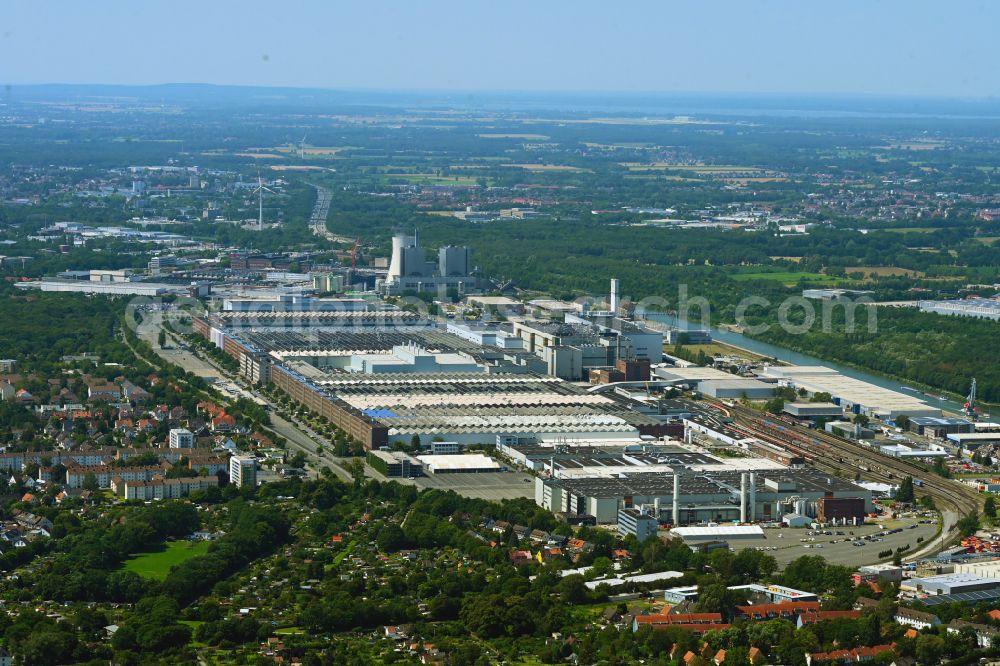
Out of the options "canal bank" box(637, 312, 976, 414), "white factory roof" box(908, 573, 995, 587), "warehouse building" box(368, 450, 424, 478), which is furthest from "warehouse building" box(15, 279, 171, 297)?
"white factory roof" box(908, 573, 995, 587)

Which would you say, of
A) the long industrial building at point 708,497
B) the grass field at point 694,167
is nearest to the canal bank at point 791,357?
the long industrial building at point 708,497

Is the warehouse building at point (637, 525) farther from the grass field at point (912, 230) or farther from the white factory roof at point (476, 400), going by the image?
the grass field at point (912, 230)

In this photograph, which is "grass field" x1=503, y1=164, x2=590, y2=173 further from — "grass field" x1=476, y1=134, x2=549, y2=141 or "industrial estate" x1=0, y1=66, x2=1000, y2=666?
"grass field" x1=476, y1=134, x2=549, y2=141

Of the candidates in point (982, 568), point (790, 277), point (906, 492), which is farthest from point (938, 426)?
point (790, 277)

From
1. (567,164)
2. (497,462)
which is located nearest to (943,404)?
(497,462)

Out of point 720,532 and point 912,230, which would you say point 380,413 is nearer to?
point 720,532

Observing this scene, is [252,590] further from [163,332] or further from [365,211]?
[365,211]
